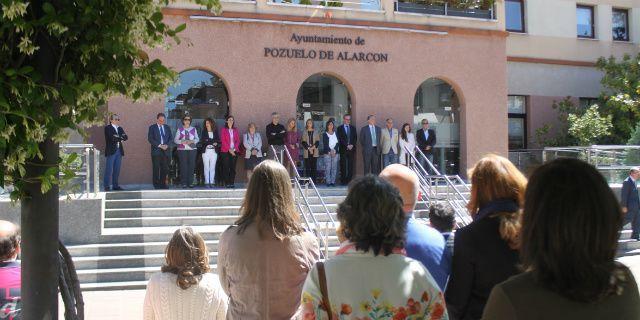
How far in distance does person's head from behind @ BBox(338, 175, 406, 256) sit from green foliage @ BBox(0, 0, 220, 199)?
3.59 feet

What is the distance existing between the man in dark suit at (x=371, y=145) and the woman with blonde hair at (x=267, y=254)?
44.6 ft

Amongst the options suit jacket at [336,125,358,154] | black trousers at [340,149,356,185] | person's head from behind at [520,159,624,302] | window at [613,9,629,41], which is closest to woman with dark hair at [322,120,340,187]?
suit jacket at [336,125,358,154]

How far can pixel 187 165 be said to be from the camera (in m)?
15.6

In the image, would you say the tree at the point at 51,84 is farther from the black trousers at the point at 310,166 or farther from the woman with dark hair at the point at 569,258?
the black trousers at the point at 310,166

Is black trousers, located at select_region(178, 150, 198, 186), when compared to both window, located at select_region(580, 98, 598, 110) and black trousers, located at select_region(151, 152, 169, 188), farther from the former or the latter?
window, located at select_region(580, 98, 598, 110)

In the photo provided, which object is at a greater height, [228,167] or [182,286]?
[228,167]

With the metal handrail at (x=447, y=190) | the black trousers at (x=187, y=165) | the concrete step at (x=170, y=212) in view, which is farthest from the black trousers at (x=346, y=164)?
the black trousers at (x=187, y=165)

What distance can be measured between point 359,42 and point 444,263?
15.5 m

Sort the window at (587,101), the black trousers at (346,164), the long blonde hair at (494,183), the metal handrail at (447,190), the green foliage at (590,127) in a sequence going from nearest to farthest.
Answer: the long blonde hair at (494,183) < the metal handrail at (447,190) < the black trousers at (346,164) < the green foliage at (590,127) < the window at (587,101)

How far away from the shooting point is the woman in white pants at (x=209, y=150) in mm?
15789

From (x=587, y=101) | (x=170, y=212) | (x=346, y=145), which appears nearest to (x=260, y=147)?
(x=346, y=145)

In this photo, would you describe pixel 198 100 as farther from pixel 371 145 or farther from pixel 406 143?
pixel 406 143

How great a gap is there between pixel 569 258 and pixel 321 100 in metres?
16.7

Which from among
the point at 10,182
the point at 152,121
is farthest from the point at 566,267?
the point at 152,121
